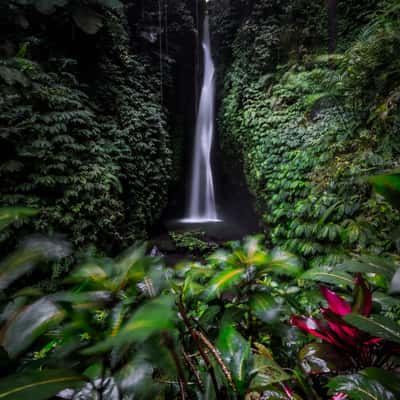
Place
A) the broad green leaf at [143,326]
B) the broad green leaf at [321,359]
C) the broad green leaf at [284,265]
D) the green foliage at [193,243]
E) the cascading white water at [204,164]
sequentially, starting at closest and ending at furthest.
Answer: the broad green leaf at [143,326] → the broad green leaf at [321,359] → the broad green leaf at [284,265] → the green foliage at [193,243] → the cascading white water at [204,164]

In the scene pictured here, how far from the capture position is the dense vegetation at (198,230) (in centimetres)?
59

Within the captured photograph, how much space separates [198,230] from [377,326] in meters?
6.94

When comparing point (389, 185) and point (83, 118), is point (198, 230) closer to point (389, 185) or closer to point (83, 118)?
point (83, 118)

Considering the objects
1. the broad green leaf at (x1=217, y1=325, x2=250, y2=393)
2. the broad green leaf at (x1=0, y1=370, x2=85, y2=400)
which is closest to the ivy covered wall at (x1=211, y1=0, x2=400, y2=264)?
the broad green leaf at (x1=217, y1=325, x2=250, y2=393)

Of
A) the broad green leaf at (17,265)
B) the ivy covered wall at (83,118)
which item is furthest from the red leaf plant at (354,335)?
the ivy covered wall at (83,118)

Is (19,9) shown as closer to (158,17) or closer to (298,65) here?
(158,17)

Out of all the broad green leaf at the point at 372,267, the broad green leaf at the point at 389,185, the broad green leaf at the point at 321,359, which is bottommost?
the broad green leaf at the point at 321,359

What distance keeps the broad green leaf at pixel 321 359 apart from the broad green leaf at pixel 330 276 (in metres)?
0.22

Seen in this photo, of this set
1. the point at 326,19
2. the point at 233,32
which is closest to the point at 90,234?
the point at 326,19

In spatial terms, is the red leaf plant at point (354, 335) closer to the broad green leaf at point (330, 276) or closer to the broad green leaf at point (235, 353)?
the broad green leaf at point (330, 276)

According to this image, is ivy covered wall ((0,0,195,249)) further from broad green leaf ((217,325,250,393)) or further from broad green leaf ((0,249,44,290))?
broad green leaf ((217,325,250,393))

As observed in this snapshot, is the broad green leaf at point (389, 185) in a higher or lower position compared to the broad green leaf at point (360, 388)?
higher

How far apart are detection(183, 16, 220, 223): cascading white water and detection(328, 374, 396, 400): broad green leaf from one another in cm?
934

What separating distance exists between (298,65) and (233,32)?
158 inches
